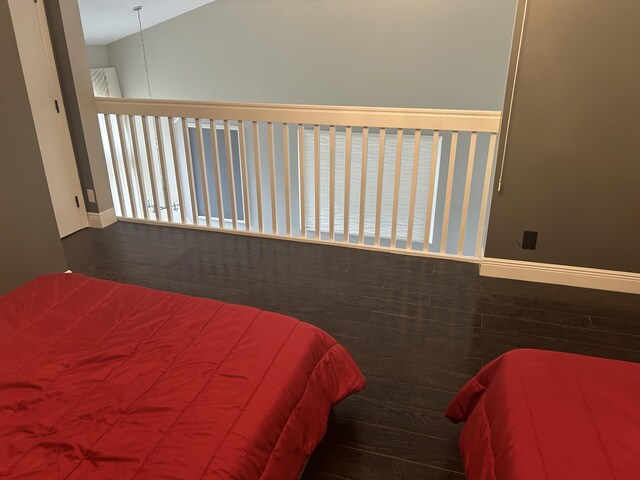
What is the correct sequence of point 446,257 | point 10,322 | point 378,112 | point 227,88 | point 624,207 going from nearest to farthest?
point 10,322
point 624,207
point 378,112
point 446,257
point 227,88

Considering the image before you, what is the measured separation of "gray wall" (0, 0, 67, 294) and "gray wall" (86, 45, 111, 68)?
13.1ft

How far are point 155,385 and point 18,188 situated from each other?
5.19 ft

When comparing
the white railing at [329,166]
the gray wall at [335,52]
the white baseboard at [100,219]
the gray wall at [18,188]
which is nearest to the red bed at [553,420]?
the white railing at [329,166]

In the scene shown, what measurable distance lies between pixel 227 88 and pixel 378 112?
3320 mm

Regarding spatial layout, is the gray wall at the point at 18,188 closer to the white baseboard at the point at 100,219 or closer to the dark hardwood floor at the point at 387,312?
the dark hardwood floor at the point at 387,312

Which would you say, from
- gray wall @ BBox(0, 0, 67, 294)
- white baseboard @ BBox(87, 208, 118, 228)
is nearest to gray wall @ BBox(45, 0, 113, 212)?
white baseboard @ BBox(87, 208, 118, 228)

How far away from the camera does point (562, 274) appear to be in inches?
115

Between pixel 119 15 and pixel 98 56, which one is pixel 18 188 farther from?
pixel 98 56

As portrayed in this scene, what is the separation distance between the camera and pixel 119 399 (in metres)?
1.40

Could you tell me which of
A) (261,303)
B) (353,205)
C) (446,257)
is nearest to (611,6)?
(446,257)

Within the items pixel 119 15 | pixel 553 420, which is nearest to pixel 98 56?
pixel 119 15

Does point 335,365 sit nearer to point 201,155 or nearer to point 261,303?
point 261,303

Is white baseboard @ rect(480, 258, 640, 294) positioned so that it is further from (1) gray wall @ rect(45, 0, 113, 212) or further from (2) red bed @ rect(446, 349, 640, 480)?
(1) gray wall @ rect(45, 0, 113, 212)

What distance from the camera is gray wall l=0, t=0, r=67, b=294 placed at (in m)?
2.31
